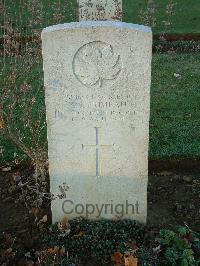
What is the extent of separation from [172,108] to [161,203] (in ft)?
8.25

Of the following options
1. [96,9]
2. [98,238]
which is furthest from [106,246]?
[96,9]

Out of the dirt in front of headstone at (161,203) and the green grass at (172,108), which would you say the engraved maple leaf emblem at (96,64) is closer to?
the dirt in front of headstone at (161,203)

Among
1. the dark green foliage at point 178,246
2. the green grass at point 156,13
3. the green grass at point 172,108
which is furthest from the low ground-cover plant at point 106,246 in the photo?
the green grass at point 156,13

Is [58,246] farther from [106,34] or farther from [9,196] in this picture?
[106,34]

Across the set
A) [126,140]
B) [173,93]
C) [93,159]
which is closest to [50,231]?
[93,159]

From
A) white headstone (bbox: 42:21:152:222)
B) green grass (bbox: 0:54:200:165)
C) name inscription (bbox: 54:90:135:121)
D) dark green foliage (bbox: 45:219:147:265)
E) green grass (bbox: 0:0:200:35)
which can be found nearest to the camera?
white headstone (bbox: 42:21:152:222)

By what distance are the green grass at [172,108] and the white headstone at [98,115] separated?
142cm

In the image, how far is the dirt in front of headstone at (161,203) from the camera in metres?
4.49

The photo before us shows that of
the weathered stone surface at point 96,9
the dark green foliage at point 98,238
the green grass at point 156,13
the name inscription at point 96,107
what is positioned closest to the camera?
the name inscription at point 96,107

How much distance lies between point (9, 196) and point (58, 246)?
1014 millimetres

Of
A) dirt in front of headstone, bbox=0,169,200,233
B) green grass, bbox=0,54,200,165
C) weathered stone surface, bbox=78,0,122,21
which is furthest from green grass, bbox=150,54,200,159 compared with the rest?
weathered stone surface, bbox=78,0,122,21

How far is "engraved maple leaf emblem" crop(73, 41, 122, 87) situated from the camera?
366cm

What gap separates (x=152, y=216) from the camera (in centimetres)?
458

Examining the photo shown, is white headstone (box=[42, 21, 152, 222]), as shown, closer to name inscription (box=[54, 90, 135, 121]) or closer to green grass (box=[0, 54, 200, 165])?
name inscription (box=[54, 90, 135, 121])
